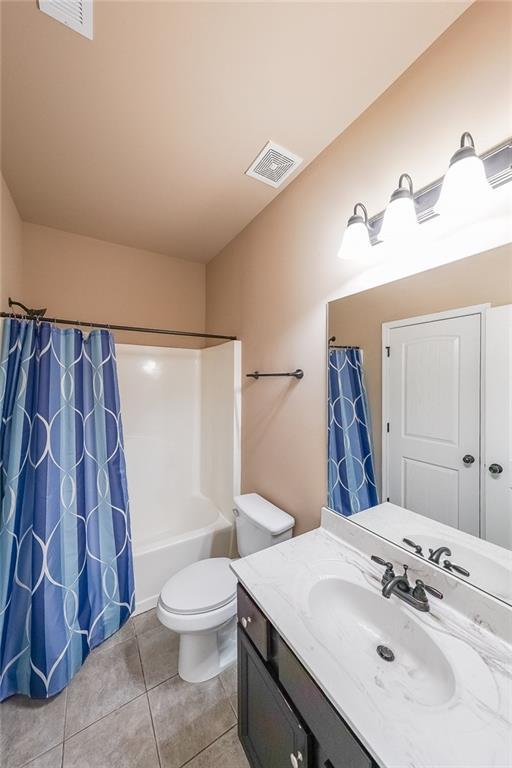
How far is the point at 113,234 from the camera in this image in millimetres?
2115

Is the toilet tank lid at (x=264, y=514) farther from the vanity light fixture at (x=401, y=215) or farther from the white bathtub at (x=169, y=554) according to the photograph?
the vanity light fixture at (x=401, y=215)

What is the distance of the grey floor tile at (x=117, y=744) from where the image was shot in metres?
1.09

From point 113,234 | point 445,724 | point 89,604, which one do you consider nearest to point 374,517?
point 445,724

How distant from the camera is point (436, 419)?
94cm

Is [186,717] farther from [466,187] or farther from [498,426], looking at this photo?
[466,187]

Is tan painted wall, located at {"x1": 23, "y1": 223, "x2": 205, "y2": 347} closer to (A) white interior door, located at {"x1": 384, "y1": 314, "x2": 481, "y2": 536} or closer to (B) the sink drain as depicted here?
(A) white interior door, located at {"x1": 384, "y1": 314, "x2": 481, "y2": 536}

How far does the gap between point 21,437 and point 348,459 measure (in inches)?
60.3

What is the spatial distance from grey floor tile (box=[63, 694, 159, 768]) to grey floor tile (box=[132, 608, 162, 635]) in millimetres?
435

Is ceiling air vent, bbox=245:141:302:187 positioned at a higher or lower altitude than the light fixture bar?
higher

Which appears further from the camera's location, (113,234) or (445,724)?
(113,234)

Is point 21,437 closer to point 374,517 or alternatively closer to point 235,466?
point 235,466

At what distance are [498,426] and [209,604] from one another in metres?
1.39

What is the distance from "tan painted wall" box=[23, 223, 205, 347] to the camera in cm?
202

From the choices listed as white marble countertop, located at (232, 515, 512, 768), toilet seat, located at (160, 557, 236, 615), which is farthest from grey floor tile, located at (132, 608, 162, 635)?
white marble countertop, located at (232, 515, 512, 768)
